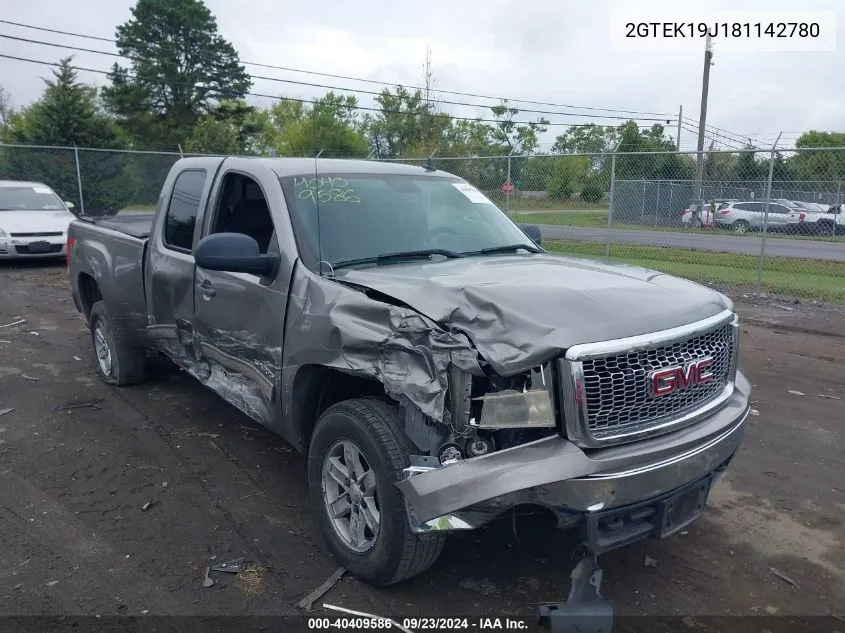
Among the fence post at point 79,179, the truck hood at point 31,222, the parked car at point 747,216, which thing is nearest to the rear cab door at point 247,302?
the truck hood at point 31,222

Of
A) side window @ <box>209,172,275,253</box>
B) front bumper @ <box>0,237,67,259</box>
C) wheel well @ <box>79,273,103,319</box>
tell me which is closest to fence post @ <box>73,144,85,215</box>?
front bumper @ <box>0,237,67,259</box>

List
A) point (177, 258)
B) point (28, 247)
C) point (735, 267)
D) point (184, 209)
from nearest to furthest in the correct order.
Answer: point (177, 258) → point (184, 209) → point (28, 247) → point (735, 267)

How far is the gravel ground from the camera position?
3.18 m

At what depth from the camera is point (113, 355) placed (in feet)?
19.9

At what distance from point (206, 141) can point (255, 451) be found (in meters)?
32.8

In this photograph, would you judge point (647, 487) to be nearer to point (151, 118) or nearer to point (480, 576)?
point (480, 576)

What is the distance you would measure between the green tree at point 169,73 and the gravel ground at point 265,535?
1662 inches

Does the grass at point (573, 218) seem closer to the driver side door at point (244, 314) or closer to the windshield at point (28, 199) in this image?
the windshield at point (28, 199)

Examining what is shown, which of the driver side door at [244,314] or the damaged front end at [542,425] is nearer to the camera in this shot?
the damaged front end at [542,425]

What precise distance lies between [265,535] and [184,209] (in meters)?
2.41

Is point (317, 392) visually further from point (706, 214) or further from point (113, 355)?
point (706, 214)

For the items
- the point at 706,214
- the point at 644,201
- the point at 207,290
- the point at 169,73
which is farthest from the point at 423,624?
the point at 169,73

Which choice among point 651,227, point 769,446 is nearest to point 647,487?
point 769,446

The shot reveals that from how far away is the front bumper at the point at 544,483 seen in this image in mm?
2621
